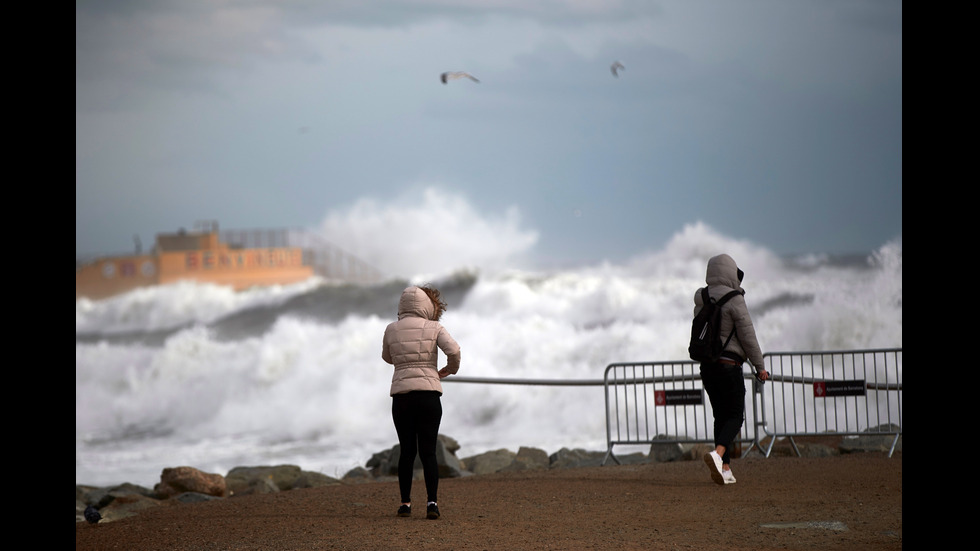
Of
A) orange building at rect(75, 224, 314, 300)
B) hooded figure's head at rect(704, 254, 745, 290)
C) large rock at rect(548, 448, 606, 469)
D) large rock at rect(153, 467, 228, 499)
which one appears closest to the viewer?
hooded figure's head at rect(704, 254, 745, 290)

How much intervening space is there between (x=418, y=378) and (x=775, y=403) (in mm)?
8361

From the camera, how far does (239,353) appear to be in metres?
31.9

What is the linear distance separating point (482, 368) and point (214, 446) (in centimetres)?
743

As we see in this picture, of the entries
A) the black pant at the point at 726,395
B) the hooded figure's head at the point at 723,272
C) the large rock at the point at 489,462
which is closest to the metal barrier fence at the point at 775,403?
the large rock at the point at 489,462

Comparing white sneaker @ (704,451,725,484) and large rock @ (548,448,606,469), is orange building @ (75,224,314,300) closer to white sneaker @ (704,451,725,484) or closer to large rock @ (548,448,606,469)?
large rock @ (548,448,606,469)

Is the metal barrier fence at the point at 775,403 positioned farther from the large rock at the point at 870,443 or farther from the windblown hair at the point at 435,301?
the windblown hair at the point at 435,301

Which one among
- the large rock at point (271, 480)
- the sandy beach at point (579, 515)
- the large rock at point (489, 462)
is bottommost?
the large rock at point (271, 480)

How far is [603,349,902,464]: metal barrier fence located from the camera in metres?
10.9

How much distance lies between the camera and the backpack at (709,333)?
8.16 metres

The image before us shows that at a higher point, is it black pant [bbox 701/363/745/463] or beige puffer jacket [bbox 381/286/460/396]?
beige puffer jacket [bbox 381/286/460/396]

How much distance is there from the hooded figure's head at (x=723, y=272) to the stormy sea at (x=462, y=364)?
9194 millimetres

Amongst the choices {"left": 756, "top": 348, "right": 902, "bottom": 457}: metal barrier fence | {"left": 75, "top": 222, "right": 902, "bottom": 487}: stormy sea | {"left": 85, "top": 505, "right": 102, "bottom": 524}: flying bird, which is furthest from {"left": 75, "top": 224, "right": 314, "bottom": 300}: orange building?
{"left": 85, "top": 505, "right": 102, "bottom": 524}: flying bird

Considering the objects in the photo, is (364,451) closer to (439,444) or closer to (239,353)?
(439,444)
